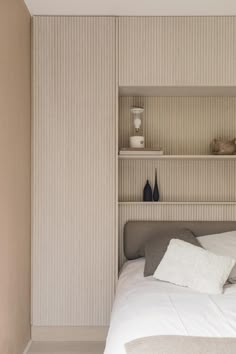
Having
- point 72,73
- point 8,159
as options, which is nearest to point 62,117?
point 72,73

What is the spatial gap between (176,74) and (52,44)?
98 cm

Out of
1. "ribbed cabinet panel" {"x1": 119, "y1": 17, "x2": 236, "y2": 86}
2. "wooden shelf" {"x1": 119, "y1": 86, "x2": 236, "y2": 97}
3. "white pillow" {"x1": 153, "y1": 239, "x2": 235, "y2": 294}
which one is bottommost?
"white pillow" {"x1": 153, "y1": 239, "x2": 235, "y2": 294}

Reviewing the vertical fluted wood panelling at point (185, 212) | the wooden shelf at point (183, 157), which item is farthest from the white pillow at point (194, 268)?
the wooden shelf at point (183, 157)

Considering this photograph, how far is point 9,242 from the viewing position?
7.64ft

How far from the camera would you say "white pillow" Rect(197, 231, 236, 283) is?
2.76 meters

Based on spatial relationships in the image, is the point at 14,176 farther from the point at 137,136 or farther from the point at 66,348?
the point at 66,348

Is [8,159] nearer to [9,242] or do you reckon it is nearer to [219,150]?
[9,242]

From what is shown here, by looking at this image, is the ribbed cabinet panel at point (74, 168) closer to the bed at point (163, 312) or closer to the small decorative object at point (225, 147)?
the bed at point (163, 312)

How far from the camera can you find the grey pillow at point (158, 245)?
2.69 m

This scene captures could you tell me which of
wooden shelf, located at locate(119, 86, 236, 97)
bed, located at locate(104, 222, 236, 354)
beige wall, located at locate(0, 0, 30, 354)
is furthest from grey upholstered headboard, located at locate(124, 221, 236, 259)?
wooden shelf, located at locate(119, 86, 236, 97)

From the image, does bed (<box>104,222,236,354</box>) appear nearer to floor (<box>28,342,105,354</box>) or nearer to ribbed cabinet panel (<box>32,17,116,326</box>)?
ribbed cabinet panel (<box>32,17,116,326</box>)

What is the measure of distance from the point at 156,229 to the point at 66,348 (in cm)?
113

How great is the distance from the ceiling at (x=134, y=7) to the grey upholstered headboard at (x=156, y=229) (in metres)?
1.63

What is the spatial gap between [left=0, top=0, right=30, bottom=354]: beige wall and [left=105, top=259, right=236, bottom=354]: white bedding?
2.21 ft
